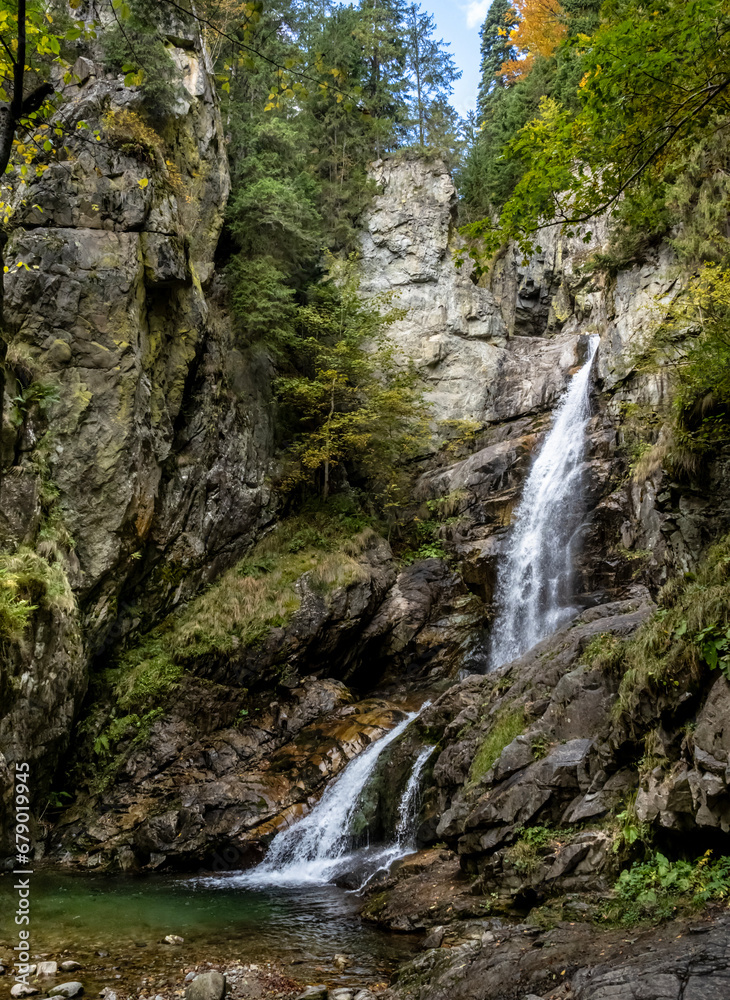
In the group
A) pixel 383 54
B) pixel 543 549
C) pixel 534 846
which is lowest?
pixel 534 846

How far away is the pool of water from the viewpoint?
5.84 meters

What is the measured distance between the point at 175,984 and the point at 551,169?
756 cm

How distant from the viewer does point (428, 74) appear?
Answer: 27.2 m

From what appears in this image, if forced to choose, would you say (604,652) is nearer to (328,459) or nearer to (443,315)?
(328,459)

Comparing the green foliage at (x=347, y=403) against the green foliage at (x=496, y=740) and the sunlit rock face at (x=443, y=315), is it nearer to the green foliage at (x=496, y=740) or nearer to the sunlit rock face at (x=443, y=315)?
the sunlit rock face at (x=443, y=315)

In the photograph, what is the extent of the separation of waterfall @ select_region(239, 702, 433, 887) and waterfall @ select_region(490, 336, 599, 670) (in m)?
4.50

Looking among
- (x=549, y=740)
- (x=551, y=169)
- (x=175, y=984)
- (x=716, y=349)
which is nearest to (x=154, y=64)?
(x=551, y=169)

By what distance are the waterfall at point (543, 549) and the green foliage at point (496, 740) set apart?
5491 mm

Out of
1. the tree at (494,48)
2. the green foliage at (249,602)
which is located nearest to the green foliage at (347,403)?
the green foliage at (249,602)

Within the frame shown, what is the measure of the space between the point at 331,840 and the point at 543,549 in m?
7.90

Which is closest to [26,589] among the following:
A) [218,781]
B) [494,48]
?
[218,781]

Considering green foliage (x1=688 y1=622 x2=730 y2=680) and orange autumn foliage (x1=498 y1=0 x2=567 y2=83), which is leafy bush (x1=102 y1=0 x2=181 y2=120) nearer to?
green foliage (x1=688 y1=622 x2=730 y2=680)

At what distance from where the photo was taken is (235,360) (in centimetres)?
1633

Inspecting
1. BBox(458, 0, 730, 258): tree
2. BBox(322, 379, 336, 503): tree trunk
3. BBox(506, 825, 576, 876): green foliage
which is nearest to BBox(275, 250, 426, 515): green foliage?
BBox(322, 379, 336, 503): tree trunk
